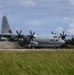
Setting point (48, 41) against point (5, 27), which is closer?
point (48, 41)

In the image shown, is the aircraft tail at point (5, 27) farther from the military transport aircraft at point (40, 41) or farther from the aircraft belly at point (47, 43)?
the aircraft belly at point (47, 43)

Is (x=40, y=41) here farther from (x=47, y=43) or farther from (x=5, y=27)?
(x=5, y=27)

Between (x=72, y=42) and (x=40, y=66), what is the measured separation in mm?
74134

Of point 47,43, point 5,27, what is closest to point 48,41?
point 47,43

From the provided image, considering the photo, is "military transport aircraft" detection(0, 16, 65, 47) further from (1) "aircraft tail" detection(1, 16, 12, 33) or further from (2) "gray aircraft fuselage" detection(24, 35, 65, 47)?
(1) "aircraft tail" detection(1, 16, 12, 33)

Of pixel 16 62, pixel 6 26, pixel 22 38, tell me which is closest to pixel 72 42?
pixel 22 38

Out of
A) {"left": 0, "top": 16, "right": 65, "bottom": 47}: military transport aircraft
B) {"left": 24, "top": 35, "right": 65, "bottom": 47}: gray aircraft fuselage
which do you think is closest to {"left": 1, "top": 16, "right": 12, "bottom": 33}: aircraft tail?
{"left": 0, "top": 16, "right": 65, "bottom": 47}: military transport aircraft

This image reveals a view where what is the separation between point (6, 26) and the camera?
96.6 meters

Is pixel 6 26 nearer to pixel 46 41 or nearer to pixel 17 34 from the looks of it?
pixel 17 34

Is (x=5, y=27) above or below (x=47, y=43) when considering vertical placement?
above

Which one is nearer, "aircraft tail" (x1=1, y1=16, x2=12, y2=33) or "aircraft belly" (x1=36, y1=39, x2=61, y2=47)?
"aircraft belly" (x1=36, y1=39, x2=61, y2=47)

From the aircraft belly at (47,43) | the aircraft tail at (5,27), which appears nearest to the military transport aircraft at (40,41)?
the aircraft belly at (47,43)

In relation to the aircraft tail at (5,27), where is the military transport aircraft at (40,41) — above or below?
below

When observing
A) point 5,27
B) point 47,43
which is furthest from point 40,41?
point 5,27
